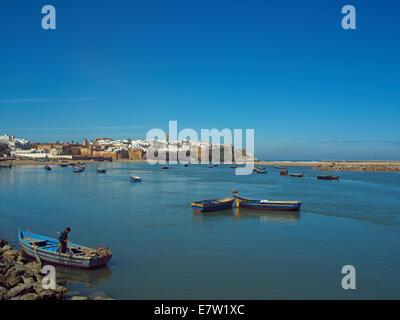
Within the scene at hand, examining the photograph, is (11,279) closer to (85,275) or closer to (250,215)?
(85,275)

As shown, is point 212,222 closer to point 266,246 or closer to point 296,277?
point 266,246

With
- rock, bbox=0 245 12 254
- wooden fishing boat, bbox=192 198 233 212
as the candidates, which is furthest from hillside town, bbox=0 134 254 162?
rock, bbox=0 245 12 254

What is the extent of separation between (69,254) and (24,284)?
105 inches

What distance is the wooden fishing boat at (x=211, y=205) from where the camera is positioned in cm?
2438

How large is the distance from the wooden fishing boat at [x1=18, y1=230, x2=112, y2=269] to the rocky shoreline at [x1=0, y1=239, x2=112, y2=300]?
489mm

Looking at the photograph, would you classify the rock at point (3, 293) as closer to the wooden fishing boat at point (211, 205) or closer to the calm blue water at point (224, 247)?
the calm blue water at point (224, 247)

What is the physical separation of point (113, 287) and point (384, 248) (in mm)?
12717

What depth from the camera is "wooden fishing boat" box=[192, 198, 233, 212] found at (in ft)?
80.0

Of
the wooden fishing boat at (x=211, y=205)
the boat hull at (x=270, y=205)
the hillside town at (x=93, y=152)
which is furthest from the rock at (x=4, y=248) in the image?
the hillside town at (x=93, y=152)

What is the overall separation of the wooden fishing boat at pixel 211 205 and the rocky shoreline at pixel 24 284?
1344 cm

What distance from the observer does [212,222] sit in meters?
21.5

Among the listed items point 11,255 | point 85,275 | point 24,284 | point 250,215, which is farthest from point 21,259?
point 250,215

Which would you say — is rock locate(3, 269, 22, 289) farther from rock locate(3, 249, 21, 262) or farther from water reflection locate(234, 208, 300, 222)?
water reflection locate(234, 208, 300, 222)

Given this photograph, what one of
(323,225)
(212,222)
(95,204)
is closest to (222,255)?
(212,222)
